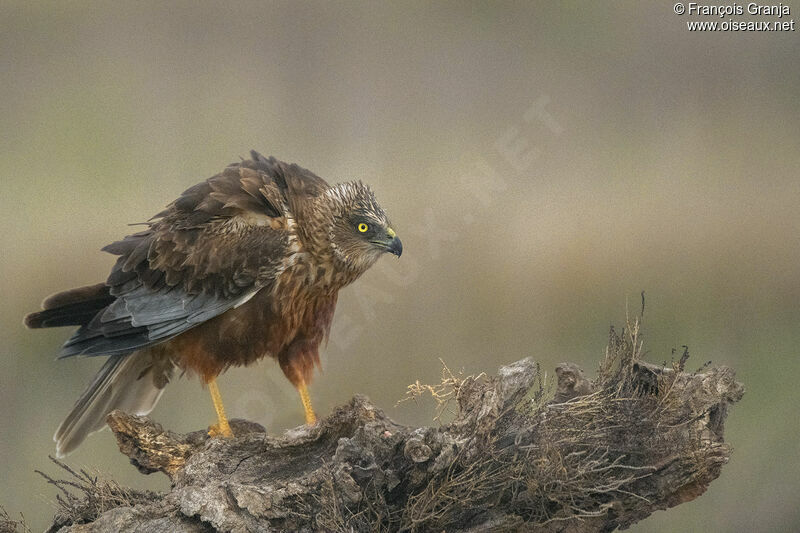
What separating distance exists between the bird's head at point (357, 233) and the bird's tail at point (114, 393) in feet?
2.92

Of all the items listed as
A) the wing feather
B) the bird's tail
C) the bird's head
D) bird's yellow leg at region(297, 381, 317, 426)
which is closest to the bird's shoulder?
the wing feather

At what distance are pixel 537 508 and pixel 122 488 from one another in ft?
4.29

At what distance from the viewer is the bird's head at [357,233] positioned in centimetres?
330

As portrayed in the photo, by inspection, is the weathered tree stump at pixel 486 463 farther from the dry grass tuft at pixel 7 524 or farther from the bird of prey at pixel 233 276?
the bird of prey at pixel 233 276

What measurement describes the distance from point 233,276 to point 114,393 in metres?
0.79

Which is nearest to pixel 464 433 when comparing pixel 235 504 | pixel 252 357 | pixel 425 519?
pixel 425 519

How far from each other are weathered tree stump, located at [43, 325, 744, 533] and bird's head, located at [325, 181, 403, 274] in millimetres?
693

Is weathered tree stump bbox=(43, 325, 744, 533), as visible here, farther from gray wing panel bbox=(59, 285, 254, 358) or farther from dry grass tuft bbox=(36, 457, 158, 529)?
gray wing panel bbox=(59, 285, 254, 358)

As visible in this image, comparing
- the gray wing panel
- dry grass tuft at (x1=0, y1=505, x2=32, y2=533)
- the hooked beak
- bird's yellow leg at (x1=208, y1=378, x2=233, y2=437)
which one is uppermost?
the hooked beak

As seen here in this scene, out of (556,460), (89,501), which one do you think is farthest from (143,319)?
(556,460)

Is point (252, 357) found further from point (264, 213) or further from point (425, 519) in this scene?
point (425, 519)

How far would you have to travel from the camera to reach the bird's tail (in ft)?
11.5

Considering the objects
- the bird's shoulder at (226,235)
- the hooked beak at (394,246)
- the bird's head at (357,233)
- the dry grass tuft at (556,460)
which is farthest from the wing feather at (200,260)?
the dry grass tuft at (556,460)

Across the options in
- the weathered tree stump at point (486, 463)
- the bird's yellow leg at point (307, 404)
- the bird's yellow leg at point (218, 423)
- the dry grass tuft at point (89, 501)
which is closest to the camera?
the weathered tree stump at point (486, 463)
